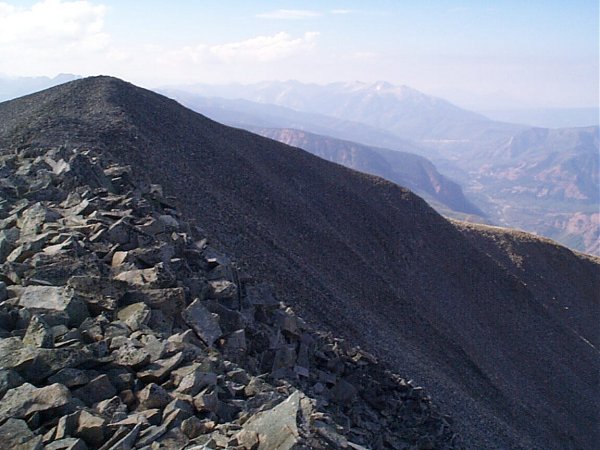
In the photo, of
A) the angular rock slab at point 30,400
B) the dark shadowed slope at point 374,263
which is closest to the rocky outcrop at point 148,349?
the angular rock slab at point 30,400

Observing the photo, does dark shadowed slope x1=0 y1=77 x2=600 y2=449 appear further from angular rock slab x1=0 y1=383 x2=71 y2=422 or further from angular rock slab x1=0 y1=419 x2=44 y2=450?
angular rock slab x1=0 y1=419 x2=44 y2=450

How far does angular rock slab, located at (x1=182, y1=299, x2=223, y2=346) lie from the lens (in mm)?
11344

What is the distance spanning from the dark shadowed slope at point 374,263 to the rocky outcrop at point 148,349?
18.8 ft

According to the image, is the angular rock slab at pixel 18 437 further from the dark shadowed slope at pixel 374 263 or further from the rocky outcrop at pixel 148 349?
the dark shadowed slope at pixel 374 263

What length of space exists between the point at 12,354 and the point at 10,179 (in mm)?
11602

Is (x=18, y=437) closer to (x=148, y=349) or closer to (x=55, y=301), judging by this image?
(x=148, y=349)

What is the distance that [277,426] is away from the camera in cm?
762

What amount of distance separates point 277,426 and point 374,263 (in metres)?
27.2

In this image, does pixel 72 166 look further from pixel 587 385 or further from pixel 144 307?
pixel 587 385

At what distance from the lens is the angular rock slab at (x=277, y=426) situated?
7297mm

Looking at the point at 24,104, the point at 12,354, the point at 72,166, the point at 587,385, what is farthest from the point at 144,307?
the point at 587,385

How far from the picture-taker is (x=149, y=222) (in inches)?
613

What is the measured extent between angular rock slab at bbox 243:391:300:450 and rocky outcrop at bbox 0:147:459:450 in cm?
3

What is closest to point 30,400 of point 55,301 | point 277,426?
point 55,301
